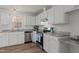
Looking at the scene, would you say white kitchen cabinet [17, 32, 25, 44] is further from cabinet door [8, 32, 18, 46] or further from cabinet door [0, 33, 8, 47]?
cabinet door [0, 33, 8, 47]

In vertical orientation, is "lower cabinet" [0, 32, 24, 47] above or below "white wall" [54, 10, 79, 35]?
below

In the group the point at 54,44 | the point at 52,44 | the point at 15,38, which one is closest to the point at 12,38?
the point at 15,38

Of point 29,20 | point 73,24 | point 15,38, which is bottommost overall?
point 15,38

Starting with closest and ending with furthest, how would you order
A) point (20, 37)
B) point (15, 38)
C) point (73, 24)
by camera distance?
1. point (73, 24)
2. point (15, 38)
3. point (20, 37)

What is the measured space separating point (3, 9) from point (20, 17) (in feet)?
3.50

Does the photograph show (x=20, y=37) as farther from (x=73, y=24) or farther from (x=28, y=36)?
(x=73, y=24)

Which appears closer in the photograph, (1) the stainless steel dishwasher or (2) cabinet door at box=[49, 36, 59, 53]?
(2) cabinet door at box=[49, 36, 59, 53]

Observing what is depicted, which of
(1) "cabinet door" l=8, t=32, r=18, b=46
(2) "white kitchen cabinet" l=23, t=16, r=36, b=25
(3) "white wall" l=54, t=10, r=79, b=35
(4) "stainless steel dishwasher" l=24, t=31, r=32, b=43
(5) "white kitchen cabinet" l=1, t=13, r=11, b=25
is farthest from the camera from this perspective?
(2) "white kitchen cabinet" l=23, t=16, r=36, b=25

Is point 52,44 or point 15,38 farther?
point 15,38

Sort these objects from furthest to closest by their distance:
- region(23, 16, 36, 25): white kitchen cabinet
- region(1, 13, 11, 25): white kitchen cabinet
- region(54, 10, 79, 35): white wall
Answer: region(23, 16, 36, 25): white kitchen cabinet, region(1, 13, 11, 25): white kitchen cabinet, region(54, 10, 79, 35): white wall

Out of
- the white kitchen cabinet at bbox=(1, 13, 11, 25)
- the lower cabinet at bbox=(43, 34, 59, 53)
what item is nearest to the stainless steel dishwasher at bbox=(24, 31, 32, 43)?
the white kitchen cabinet at bbox=(1, 13, 11, 25)

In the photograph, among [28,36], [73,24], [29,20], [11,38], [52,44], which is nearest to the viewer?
[73,24]
